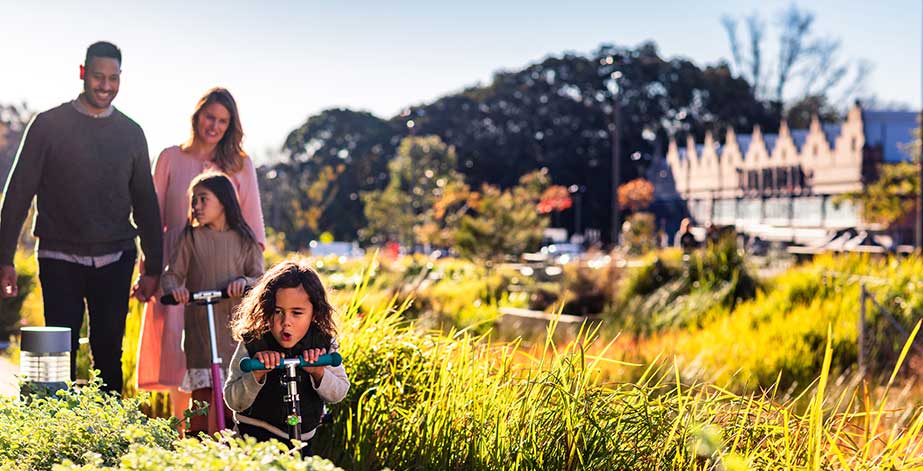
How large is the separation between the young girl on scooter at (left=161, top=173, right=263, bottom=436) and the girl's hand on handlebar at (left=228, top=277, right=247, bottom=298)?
0.46 meters

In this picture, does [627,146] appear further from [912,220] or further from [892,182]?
[892,182]

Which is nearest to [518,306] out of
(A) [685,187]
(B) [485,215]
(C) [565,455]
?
(B) [485,215]

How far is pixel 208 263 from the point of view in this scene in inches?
208

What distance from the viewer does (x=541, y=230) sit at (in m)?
28.6

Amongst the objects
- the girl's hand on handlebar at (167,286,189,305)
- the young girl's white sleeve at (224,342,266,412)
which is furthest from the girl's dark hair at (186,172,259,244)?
the young girl's white sleeve at (224,342,266,412)

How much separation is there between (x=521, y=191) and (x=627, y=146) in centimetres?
3449

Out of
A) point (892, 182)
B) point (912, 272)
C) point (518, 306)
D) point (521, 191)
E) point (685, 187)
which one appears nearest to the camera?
point (912, 272)

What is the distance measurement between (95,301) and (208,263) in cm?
74

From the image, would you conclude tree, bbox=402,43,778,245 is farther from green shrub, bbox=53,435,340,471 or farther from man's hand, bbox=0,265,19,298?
green shrub, bbox=53,435,340,471

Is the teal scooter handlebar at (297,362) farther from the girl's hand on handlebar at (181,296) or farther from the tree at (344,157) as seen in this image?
the tree at (344,157)

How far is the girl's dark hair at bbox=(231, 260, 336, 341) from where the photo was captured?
382 cm

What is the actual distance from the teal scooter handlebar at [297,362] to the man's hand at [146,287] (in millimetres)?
2260

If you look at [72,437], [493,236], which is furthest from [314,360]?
[493,236]

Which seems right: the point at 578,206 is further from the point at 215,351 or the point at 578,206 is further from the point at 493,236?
the point at 215,351
